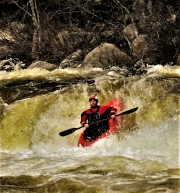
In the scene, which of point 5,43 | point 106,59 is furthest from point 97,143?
point 5,43

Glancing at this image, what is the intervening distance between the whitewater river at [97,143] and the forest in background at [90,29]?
1.99 metres

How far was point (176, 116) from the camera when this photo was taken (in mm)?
6367

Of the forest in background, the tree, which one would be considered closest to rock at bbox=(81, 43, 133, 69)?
the forest in background

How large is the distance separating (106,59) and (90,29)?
316 cm

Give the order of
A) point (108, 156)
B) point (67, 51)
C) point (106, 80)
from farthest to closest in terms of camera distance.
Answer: point (67, 51), point (106, 80), point (108, 156)

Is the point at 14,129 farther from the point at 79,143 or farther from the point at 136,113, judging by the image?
the point at 136,113

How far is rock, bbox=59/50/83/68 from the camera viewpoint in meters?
9.83

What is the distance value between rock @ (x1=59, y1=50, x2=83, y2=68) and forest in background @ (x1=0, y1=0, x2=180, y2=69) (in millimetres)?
201

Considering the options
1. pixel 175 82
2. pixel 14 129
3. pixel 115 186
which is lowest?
pixel 115 186

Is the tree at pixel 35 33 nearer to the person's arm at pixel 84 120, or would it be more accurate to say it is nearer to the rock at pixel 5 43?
the rock at pixel 5 43

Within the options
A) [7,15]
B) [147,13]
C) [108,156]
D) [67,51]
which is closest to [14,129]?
[108,156]

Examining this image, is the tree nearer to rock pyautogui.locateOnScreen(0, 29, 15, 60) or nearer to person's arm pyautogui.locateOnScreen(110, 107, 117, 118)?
rock pyautogui.locateOnScreen(0, 29, 15, 60)

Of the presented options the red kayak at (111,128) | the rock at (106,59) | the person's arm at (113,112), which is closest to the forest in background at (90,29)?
the rock at (106,59)

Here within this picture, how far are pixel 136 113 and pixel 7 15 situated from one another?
323 inches
